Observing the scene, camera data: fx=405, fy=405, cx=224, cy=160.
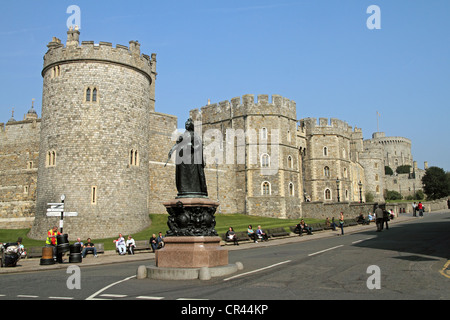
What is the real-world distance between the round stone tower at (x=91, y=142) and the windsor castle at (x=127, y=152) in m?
0.06

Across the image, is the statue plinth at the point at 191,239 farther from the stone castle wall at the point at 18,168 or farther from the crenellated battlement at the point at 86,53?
the stone castle wall at the point at 18,168

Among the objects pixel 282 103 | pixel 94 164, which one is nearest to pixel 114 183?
pixel 94 164

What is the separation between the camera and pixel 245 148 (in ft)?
136

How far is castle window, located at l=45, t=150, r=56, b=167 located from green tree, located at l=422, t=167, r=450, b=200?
7604cm

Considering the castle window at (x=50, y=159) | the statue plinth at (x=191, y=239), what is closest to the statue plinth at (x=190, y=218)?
the statue plinth at (x=191, y=239)

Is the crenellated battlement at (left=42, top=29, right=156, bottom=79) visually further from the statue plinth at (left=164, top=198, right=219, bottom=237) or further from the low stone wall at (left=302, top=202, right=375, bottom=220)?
the low stone wall at (left=302, top=202, right=375, bottom=220)

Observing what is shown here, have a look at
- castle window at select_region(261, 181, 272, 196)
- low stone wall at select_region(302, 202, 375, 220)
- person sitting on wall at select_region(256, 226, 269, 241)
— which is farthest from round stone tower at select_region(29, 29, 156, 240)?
low stone wall at select_region(302, 202, 375, 220)

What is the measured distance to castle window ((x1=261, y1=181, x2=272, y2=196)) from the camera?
40.7 m

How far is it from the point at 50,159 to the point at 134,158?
17.5ft

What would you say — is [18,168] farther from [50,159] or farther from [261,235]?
[261,235]

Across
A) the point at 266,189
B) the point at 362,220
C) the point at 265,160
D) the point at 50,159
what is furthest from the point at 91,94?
the point at 362,220

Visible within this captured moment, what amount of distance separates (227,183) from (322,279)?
32566 mm

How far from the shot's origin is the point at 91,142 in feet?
85.1
